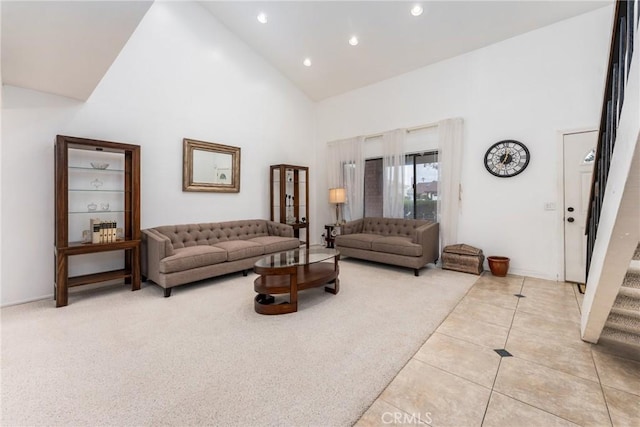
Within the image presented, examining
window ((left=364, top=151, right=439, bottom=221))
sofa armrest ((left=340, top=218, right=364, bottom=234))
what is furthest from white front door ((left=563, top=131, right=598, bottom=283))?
sofa armrest ((left=340, top=218, right=364, bottom=234))

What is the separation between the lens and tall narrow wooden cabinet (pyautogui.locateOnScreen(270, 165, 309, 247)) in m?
5.49

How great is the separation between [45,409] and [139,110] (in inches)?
142

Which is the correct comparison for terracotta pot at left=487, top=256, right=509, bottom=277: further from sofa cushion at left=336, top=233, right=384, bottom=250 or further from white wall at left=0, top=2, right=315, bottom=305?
white wall at left=0, top=2, right=315, bottom=305

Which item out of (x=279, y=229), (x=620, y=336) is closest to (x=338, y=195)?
(x=279, y=229)

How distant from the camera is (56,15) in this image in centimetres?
184

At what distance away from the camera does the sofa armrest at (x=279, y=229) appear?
16.1 feet

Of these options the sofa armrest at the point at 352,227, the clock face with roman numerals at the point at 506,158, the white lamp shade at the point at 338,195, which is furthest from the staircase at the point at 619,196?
the white lamp shade at the point at 338,195

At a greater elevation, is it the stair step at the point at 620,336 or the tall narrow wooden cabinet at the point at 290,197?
the tall narrow wooden cabinet at the point at 290,197

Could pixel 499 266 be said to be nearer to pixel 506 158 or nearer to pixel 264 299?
pixel 506 158

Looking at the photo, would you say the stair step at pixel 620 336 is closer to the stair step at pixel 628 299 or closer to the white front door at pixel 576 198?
the stair step at pixel 628 299

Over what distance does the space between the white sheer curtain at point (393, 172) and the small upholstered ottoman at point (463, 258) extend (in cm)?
115

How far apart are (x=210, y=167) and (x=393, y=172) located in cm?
341

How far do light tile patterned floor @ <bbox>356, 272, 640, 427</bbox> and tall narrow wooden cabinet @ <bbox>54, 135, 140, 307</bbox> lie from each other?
337 cm

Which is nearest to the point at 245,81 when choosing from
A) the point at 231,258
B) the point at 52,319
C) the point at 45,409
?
the point at 231,258
